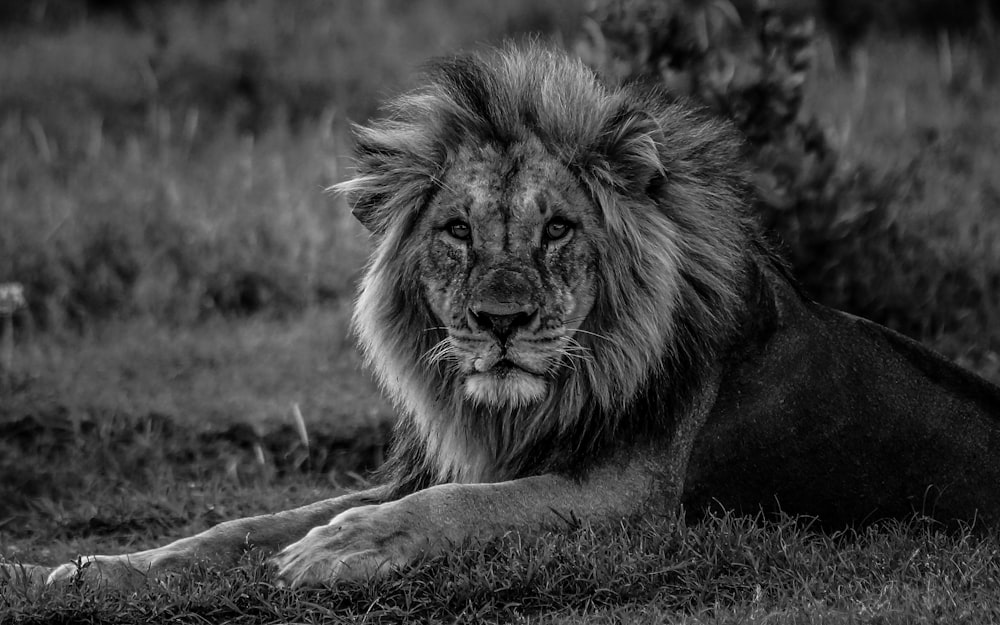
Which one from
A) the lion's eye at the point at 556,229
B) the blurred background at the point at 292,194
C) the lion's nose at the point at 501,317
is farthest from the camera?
the blurred background at the point at 292,194

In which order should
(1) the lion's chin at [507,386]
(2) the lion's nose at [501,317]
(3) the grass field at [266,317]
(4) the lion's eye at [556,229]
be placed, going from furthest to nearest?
(4) the lion's eye at [556,229]
(1) the lion's chin at [507,386]
(2) the lion's nose at [501,317]
(3) the grass field at [266,317]

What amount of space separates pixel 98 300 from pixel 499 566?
5.09 metres

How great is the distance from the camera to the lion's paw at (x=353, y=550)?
3.78 meters

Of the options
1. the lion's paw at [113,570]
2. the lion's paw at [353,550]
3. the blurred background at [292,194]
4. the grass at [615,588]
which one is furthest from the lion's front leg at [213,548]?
the blurred background at [292,194]

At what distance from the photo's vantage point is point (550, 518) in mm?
4125

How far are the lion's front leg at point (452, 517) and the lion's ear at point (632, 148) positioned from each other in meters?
0.88

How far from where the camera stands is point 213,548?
4223 mm

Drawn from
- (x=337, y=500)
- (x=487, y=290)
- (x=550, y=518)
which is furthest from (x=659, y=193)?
(x=337, y=500)

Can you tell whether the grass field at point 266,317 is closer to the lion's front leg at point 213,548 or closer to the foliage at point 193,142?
the foliage at point 193,142

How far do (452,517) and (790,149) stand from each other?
3700 millimetres

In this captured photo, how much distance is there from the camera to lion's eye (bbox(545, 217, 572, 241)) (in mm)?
4234

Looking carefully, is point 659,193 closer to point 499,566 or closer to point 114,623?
point 499,566

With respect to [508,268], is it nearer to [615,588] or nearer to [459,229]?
[459,229]

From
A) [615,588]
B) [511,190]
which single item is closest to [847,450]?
[615,588]
